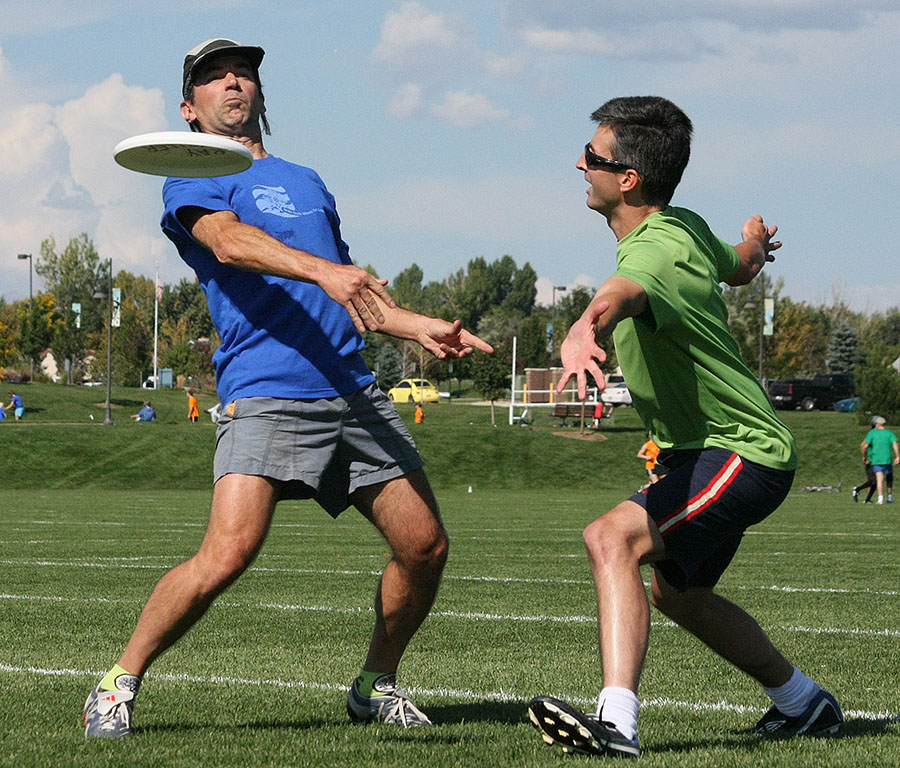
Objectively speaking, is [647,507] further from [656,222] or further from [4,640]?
[4,640]

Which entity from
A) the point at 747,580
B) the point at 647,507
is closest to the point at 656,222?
the point at 647,507

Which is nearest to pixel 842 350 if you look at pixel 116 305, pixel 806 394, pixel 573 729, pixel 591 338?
pixel 806 394

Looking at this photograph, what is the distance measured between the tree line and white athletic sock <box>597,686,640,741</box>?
158 ft

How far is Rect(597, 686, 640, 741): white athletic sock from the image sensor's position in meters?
3.84

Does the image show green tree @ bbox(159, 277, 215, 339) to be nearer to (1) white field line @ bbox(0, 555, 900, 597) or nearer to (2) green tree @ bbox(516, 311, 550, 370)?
(2) green tree @ bbox(516, 311, 550, 370)

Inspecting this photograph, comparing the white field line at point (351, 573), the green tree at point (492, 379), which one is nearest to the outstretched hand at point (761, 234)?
the white field line at point (351, 573)

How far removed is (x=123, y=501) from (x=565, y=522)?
37.8 ft

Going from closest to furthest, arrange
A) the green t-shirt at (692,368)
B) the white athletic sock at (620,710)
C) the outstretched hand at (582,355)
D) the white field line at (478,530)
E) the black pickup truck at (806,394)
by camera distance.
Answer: the outstretched hand at (582,355) < the white athletic sock at (620,710) < the green t-shirt at (692,368) < the white field line at (478,530) < the black pickup truck at (806,394)

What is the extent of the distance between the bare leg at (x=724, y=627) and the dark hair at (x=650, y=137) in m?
1.36

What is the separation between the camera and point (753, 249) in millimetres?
5109

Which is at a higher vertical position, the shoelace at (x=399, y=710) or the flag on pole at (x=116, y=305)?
the flag on pole at (x=116, y=305)

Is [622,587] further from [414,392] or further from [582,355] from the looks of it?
[414,392]

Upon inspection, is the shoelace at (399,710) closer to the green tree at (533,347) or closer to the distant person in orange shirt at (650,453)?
the distant person in orange shirt at (650,453)

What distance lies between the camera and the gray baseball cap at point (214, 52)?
15.5ft
